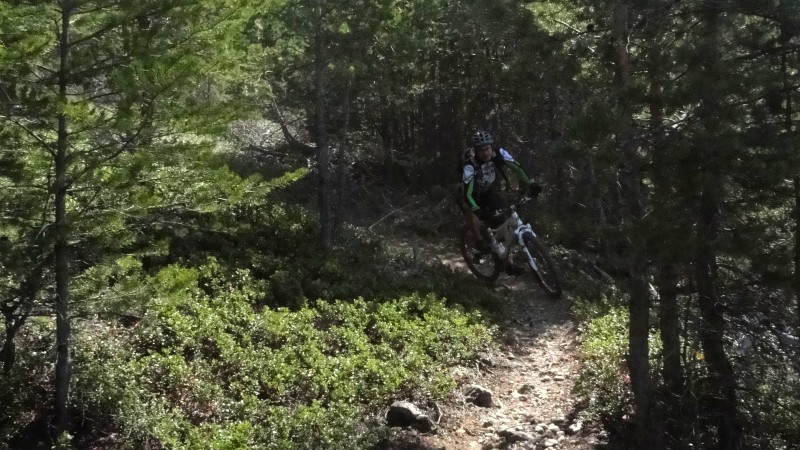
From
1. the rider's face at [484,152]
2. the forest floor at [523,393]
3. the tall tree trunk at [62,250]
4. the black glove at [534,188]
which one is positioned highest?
the rider's face at [484,152]

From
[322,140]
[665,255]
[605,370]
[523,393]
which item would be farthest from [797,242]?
[322,140]

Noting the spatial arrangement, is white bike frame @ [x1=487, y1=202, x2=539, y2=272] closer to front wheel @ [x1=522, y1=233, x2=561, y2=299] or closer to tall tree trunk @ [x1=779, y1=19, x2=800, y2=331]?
front wheel @ [x1=522, y1=233, x2=561, y2=299]

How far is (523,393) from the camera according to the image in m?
9.35

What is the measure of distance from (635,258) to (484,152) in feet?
15.0

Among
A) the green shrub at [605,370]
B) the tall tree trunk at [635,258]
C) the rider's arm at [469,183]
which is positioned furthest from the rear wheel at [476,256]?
the tall tree trunk at [635,258]

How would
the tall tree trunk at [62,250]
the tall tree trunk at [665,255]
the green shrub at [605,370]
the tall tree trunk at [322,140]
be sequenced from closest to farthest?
the tall tree trunk at [62,250]
the tall tree trunk at [665,255]
the green shrub at [605,370]
the tall tree trunk at [322,140]

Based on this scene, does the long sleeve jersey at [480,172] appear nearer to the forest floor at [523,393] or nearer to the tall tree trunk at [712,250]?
the forest floor at [523,393]

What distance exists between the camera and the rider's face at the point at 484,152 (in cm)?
1054

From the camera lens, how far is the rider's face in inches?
415

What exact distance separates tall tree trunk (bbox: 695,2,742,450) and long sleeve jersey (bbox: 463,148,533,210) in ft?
13.0

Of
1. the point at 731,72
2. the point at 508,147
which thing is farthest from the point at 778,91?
the point at 508,147

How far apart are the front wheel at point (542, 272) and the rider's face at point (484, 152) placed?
4.46 ft

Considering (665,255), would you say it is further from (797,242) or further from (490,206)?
(490,206)

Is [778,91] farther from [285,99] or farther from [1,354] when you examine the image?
[285,99]
